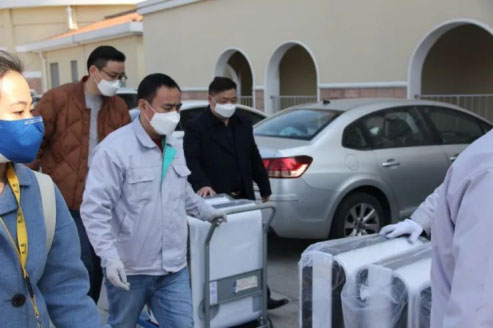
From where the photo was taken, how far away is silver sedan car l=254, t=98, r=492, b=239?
230 inches

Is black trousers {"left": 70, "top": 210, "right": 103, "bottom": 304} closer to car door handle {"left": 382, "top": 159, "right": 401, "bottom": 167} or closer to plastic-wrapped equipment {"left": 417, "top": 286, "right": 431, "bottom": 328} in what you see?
plastic-wrapped equipment {"left": 417, "top": 286, "right": 431, "bottom": 328}

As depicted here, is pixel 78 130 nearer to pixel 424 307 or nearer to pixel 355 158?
pixel 424 307

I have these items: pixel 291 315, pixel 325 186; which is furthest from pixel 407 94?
pixel 291 315

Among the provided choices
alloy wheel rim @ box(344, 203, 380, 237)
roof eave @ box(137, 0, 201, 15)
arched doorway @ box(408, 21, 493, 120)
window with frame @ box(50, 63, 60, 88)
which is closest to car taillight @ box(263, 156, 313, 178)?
alloy wheel rim @ box(344, 203, 380, 237)

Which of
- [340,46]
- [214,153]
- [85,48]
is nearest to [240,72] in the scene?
[340,46]

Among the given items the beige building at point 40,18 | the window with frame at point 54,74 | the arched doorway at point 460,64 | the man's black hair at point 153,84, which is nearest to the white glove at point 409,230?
the man's black hair at point 153,84

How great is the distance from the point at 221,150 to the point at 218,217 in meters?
1.02

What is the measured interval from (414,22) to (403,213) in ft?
14.5

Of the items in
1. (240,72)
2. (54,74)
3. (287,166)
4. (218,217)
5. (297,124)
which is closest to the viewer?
(218,217)

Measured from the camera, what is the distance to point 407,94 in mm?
10023

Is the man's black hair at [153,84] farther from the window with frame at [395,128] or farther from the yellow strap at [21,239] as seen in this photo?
the window with frame at [395,128]

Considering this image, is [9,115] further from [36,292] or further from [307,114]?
[307,114]

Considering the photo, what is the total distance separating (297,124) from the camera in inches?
257

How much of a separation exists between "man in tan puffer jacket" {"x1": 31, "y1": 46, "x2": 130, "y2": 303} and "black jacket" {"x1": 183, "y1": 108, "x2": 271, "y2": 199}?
71 centimetres
